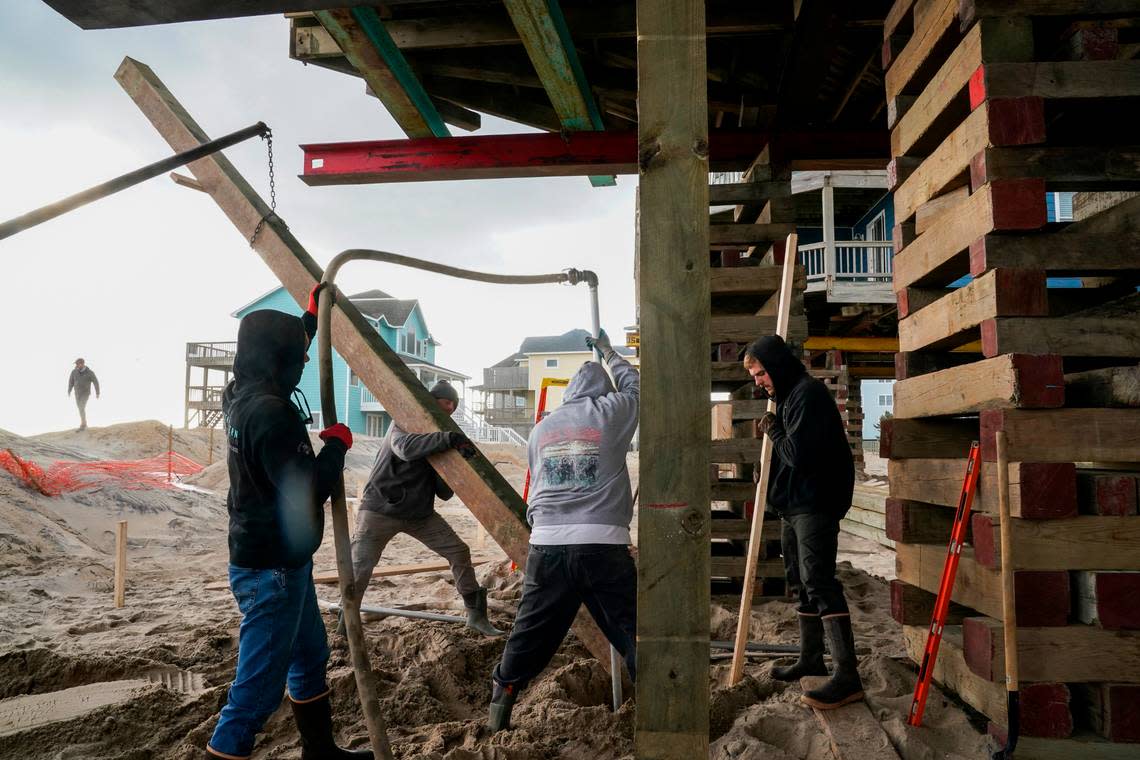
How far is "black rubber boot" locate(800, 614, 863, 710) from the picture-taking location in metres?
3.36

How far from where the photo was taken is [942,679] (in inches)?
140

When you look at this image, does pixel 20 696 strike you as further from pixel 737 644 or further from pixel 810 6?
pixel 810 6

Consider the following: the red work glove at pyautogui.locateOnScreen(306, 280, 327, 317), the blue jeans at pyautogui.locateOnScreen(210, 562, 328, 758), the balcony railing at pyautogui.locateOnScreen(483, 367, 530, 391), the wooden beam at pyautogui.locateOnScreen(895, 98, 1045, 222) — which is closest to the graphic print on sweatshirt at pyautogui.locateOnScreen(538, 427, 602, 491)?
the blue jeans at pyautogui.locateOnScreen(210, 562, 328, 758)

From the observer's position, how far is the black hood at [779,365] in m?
4.02

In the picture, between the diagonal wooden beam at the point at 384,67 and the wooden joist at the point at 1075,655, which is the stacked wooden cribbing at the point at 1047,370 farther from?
the diagonal wooden beam at the point at 384,67

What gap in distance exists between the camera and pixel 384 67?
5.10 metres

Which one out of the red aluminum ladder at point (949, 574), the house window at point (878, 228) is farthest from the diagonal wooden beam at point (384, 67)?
the house window at point (878, 228)

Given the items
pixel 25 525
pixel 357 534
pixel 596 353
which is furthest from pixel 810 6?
pixel 25 525

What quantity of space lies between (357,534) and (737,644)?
10.2 ft

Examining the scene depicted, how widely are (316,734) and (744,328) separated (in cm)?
420

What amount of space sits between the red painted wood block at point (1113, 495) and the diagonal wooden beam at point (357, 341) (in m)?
2.34

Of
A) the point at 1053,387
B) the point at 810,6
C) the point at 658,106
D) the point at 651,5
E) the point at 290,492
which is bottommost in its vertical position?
the point at 290,492

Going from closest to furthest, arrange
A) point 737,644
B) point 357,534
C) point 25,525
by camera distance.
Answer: point 737,644, point 357,534, point 25,525

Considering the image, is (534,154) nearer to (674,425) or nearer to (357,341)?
(357,341)
